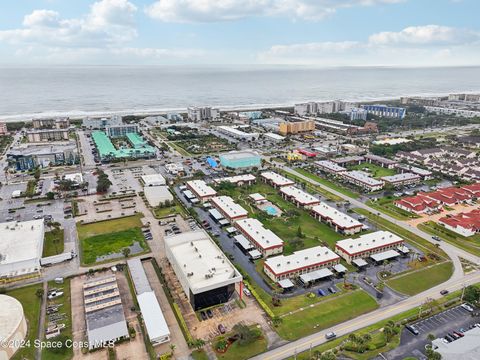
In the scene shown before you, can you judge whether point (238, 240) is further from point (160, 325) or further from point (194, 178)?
point (194, 178)

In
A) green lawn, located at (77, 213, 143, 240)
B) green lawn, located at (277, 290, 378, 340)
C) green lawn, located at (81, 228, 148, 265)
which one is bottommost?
green lawn, located at (277, 290, 378, 340)

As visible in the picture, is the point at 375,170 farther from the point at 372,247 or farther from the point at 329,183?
the point at 372,247

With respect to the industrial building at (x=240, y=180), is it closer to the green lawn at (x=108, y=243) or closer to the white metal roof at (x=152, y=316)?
the green lawn at (x=108, y=243)

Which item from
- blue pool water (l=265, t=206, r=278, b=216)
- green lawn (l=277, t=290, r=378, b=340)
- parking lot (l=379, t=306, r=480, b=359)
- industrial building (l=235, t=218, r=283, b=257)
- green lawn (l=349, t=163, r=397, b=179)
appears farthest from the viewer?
green lawn (l=349, t=163, r=397, b=179)

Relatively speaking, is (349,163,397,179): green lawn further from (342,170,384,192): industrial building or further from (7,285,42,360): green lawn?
(7,285,42,360): green lawn

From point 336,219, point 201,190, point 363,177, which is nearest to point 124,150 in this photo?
point 201,190

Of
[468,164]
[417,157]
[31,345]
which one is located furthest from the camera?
[417,157]

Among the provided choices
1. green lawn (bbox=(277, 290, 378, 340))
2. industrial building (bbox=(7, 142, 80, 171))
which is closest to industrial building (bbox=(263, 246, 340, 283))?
green lawn (bbox=(277, 290, 378, 340))

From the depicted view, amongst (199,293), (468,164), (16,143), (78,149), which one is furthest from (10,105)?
(468,164)
